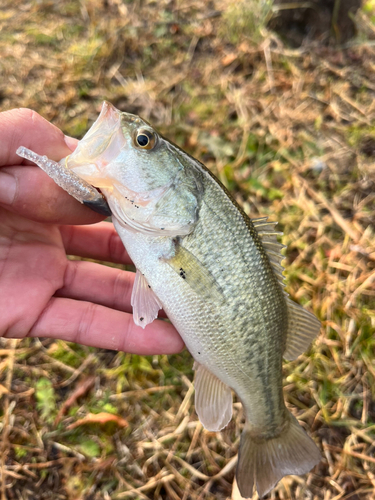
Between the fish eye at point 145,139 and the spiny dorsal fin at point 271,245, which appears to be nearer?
the fish eye at point 145,139

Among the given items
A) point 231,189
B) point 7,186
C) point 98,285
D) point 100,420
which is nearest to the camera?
point 7,186

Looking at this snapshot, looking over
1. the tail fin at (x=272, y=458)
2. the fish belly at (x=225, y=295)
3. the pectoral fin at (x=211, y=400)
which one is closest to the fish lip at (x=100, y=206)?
the fish belly at (x=225, y=295)

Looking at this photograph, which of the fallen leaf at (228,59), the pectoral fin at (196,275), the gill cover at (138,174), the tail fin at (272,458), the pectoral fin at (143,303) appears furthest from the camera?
the fallen leaf at (228,59)

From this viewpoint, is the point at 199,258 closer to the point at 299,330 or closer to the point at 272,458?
the point at 299,330

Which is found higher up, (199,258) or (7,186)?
(7,186)

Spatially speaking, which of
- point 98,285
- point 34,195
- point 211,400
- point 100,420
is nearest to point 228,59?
point 98,285

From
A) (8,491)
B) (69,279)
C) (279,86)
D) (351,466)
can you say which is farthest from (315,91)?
(8,491)

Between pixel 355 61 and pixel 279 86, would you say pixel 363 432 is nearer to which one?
pixel 279 86

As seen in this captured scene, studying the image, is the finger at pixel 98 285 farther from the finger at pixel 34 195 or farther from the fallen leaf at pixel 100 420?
the fallen leaf at pixel 100 420

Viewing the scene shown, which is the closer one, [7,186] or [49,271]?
[7,186]
